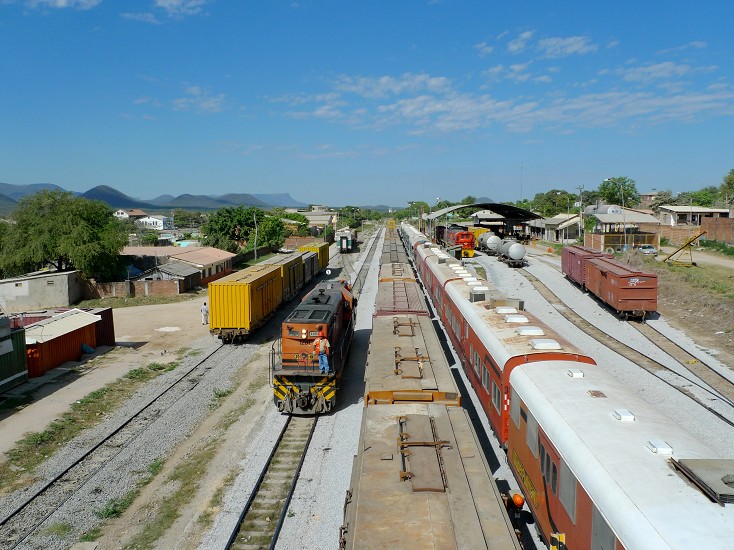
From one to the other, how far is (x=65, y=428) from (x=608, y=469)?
16.6 metres

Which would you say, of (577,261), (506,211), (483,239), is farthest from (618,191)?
(577,261)

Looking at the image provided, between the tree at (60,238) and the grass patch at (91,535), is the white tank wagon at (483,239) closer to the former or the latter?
the tree at (60,238)

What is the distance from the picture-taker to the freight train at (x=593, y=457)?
6.02 metres

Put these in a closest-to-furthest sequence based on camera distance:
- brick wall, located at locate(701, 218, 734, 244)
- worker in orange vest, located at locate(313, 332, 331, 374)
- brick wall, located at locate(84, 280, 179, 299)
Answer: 1. worker in orange vest, located at locate(313, 332, 331, 374)
2. brick wall, located at locate(84, 280, 179, 299)
3. brick wall, located at locate(701, 218, 734, 244)

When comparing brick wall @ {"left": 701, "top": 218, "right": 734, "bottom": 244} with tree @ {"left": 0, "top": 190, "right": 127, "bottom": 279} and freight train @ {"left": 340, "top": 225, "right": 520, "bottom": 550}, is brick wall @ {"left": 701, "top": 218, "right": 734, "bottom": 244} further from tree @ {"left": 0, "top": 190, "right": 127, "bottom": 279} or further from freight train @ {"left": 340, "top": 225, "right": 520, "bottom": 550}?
tree @ {"left": 0, "top": 190, "right": 127, "bottom": 279}

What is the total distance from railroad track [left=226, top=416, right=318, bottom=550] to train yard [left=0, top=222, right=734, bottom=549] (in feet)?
0.13

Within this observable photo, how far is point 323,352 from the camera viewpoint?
17.0 metres

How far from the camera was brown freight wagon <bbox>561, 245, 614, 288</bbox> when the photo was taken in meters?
38.5

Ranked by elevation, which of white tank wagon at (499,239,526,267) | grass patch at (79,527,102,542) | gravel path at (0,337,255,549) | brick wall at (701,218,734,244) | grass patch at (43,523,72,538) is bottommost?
grass patch at (79,527,102,542)

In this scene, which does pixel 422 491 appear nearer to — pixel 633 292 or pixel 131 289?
pixel 633 292

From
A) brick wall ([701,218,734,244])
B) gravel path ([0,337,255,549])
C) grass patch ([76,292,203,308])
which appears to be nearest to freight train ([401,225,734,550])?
gravel path ([0,337,255,549])

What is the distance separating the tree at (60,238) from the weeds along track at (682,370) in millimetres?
35297

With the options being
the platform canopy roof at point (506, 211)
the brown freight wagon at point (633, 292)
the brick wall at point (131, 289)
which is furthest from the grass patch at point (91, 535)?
the platform canopy roof at point (506, 211)

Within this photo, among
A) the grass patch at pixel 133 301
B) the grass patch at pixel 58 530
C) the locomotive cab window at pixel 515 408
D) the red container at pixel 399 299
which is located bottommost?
the grass patch at pixel 58 530
